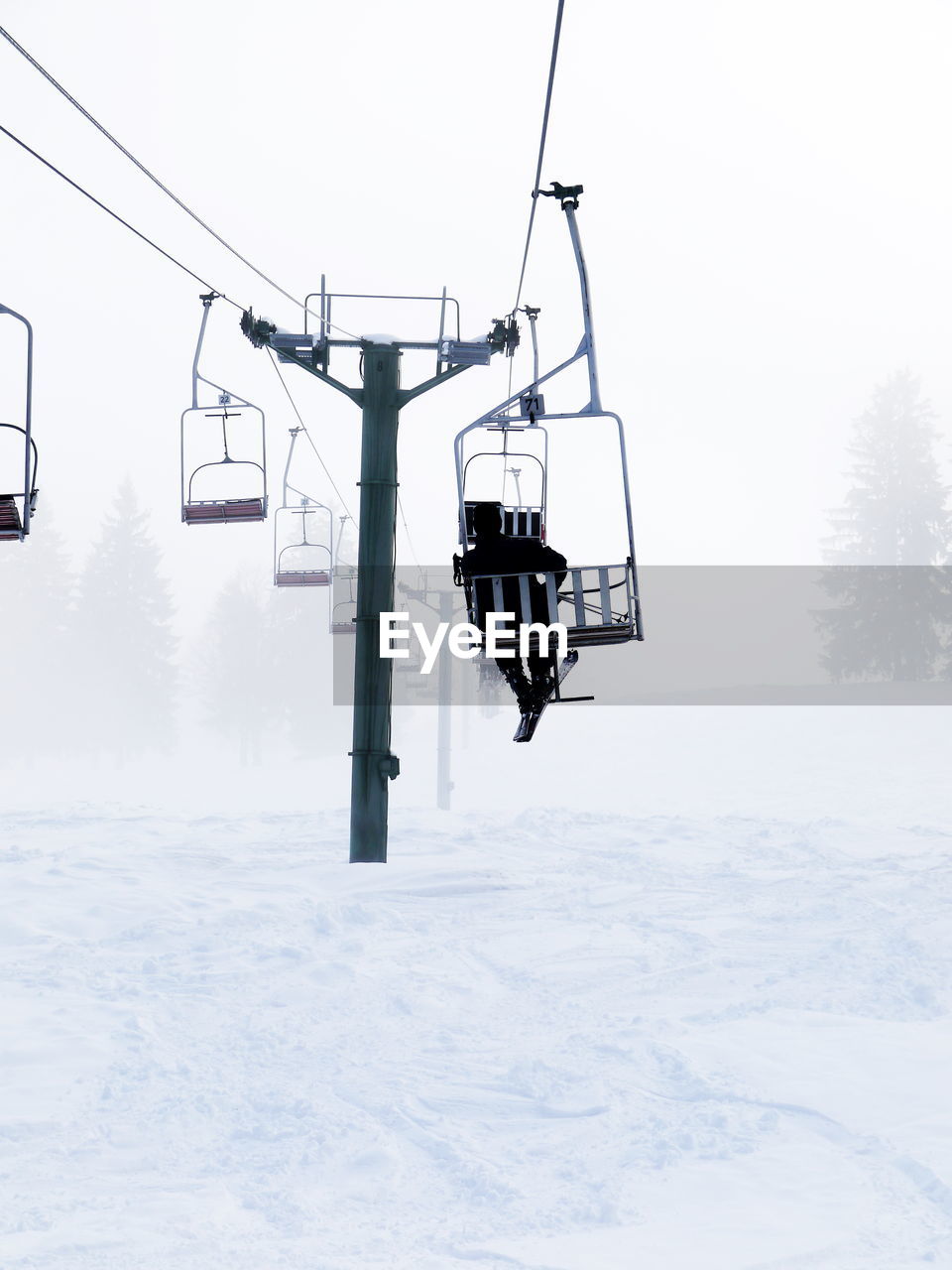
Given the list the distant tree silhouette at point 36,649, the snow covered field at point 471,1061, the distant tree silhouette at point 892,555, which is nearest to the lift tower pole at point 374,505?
the snow covered field at point 471,1061

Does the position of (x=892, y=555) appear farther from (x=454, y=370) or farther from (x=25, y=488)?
(x=25, y=488)

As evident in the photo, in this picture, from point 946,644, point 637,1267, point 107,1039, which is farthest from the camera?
point 946,644

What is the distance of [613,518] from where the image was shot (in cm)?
897

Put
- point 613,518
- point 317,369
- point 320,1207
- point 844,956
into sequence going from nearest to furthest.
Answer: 1. point 320,1207
2. point 844,956
3. point 613,518
4. point 317,369

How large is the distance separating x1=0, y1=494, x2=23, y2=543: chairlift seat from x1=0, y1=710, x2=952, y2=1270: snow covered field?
2.87 m

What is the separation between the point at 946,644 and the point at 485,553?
33620mm

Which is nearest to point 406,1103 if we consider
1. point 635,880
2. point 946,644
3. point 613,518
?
point 613,518

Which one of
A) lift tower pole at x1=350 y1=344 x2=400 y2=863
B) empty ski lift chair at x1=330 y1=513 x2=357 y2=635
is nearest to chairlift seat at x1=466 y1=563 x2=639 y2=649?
lift tower pole at x1=350 y1=344 x2=400 y2=863

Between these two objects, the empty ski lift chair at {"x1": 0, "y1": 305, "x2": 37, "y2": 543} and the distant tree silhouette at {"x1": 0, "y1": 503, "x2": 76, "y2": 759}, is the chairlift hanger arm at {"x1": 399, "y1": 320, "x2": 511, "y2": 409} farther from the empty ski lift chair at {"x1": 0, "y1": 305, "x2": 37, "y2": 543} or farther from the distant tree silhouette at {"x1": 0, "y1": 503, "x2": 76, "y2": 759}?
the distant tree silhouette at {"x1": 0, "y1": 503, "x2": 76, "y2": 759}

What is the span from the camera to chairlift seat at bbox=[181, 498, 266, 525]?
12.2m

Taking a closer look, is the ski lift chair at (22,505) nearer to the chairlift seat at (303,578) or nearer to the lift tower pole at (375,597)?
the lift tower pole at (375,597)

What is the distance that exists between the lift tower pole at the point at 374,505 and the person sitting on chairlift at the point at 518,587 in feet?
10.3

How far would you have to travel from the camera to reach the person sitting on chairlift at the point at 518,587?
27.6ft

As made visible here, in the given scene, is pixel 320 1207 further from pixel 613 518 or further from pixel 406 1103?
pixel 613 518
